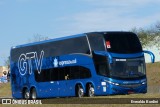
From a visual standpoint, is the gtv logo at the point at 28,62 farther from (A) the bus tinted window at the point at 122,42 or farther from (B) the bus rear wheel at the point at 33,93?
(A) the bus tinted window at the point at 122,42

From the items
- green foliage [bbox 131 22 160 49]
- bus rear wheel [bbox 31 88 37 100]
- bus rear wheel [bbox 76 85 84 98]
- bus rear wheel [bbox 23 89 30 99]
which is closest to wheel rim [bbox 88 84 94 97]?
bus rear wheel [bbox 76 85 84 98]

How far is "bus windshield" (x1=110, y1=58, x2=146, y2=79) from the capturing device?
3109 cm

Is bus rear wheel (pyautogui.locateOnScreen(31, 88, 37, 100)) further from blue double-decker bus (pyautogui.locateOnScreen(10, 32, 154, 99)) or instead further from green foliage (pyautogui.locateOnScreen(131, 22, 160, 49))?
green foliage (pyautogui.locateOnScreen(131, 22, 160, 49))

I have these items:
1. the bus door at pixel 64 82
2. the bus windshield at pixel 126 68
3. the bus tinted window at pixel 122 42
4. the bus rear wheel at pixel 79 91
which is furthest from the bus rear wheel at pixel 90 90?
the bus tinted window at pixel 122 42

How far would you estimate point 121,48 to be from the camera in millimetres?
31578

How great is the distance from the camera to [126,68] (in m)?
31.4

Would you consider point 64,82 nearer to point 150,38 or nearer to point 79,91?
point 79,91

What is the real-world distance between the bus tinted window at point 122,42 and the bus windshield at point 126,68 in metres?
0.65

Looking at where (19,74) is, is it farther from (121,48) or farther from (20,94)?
(121,48)

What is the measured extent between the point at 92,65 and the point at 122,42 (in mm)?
2332

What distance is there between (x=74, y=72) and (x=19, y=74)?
708 cm

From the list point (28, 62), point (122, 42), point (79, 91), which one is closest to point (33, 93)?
point (28, 62)

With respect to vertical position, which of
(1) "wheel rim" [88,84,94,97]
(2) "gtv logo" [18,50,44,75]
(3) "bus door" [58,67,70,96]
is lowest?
(1) "wheel rim" [88,84,94,97]

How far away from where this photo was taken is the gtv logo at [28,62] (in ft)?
120
